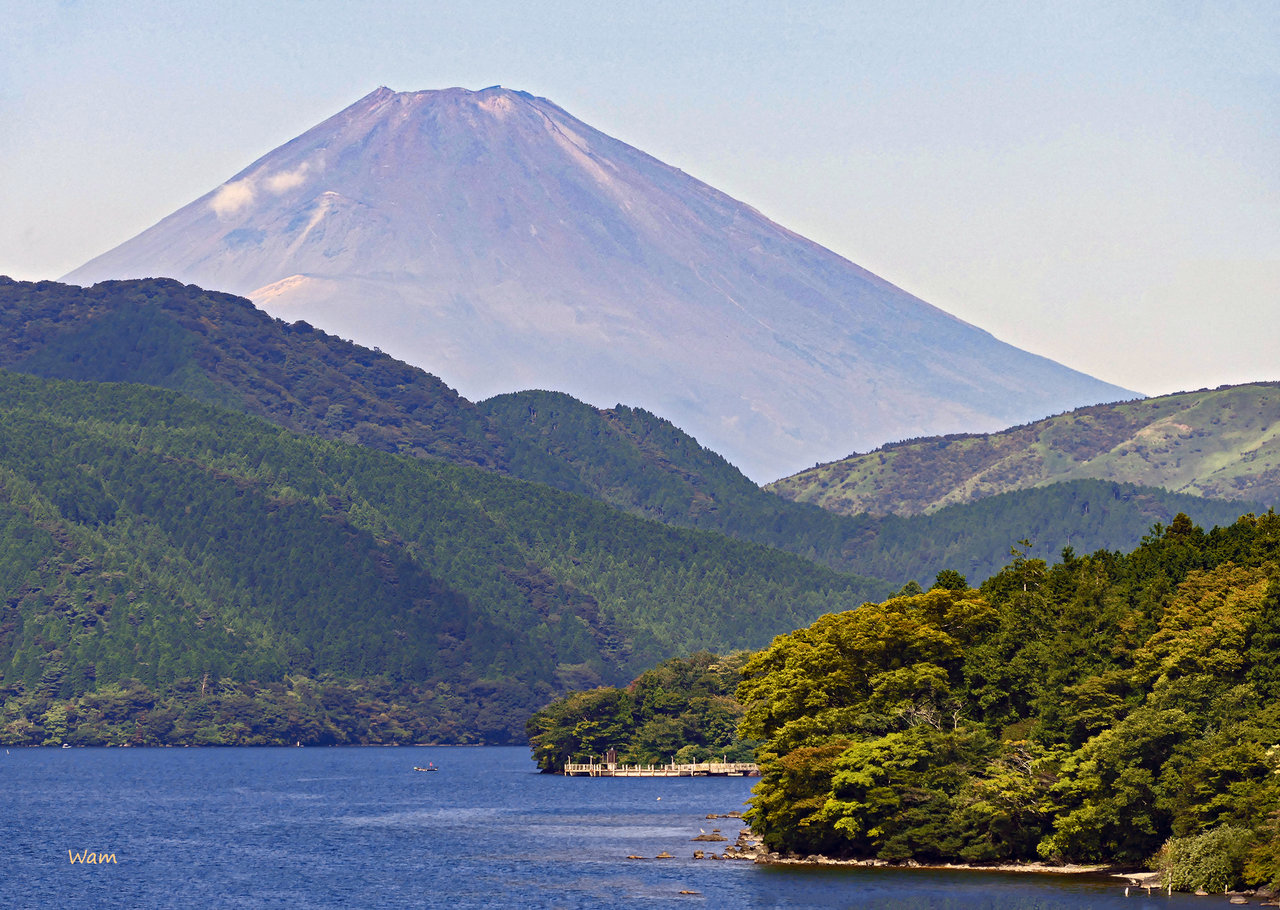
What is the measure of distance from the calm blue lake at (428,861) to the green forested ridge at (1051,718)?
3.22 meters

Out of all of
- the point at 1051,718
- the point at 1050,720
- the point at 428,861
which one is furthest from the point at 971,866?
the point at 428,861

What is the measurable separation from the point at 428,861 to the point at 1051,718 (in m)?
40.5

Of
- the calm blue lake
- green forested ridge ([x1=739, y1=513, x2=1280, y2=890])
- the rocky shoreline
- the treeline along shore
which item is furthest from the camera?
the calm blue lake

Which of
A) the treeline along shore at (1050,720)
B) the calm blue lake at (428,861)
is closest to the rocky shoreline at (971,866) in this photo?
the treeline along shore at (1050,720)

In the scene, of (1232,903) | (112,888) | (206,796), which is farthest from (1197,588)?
(206,796)

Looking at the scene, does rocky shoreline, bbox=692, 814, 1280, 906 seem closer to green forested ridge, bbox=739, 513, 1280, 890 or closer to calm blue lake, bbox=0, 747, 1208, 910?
green forested ridge, bbox=739, 513, 1280, 890

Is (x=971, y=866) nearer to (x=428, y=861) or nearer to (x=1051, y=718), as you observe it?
(x=1051, y=718)

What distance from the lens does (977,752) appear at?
98438 millimetres

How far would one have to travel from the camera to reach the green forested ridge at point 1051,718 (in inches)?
3410

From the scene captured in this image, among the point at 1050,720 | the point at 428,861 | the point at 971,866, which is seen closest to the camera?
the point at 971,866

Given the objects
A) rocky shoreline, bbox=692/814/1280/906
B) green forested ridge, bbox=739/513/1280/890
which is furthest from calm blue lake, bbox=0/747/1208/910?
green forested ridge, bbox=739/513/1280/890

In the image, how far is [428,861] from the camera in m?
115

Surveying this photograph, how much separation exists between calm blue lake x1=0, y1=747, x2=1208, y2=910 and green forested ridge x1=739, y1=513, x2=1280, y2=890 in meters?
3.22

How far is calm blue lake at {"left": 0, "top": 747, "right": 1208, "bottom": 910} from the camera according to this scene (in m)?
91.7
